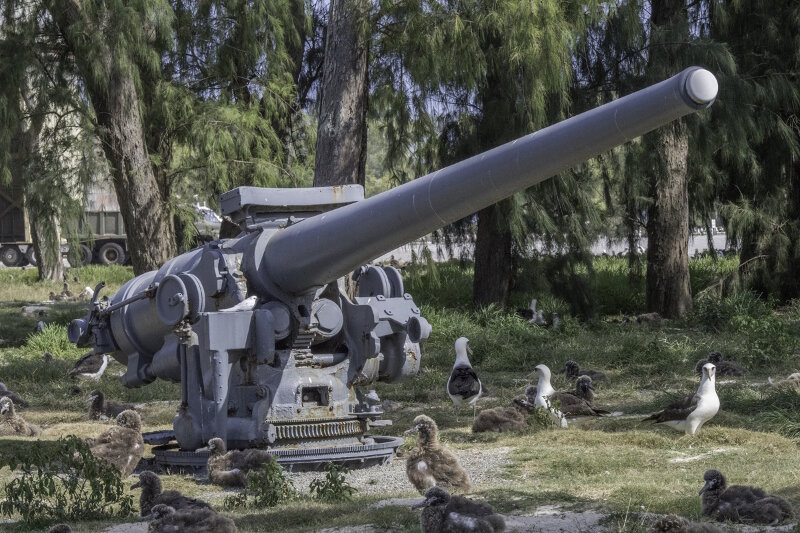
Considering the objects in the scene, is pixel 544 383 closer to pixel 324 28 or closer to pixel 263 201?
pixel 263 201

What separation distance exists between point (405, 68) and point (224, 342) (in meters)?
9.11

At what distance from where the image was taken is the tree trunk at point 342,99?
15.9 metres

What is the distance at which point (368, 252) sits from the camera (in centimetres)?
795

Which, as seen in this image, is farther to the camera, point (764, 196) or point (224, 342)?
A: point (764, 196)

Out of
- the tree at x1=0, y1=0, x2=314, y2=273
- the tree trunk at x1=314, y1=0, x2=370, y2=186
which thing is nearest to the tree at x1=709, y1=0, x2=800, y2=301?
the tree trunk at x1=314, y1=0, x2=370, y2=186

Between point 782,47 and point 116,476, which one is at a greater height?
point 782,47

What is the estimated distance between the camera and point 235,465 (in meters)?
8.22

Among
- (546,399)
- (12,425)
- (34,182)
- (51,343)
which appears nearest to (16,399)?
(12,425)

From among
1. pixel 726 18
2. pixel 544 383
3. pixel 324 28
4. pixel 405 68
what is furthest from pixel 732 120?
pixel 544 383

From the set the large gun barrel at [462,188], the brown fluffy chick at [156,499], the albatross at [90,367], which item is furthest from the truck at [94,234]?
the brown fluffy chick at [156,499]

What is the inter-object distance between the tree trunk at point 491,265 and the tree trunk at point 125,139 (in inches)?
185

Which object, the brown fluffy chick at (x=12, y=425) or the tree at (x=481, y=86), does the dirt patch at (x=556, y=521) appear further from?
the tree at (x=481, y=86)

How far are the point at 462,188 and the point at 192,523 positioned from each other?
242cm

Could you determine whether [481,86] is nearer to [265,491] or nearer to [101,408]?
[101,408]
